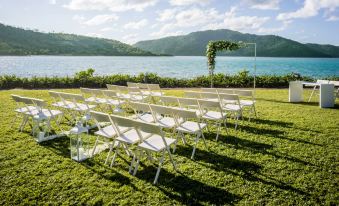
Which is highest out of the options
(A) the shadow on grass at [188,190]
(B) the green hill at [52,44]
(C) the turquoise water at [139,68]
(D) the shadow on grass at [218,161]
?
(B) the green hill at [52,44]

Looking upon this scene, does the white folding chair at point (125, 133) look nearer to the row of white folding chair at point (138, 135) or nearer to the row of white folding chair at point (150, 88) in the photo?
the row of white folding chair at point (138, 135)

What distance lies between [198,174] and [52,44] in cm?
8916

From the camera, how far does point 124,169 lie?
4.26 meters

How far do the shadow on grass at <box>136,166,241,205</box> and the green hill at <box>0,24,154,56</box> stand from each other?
3169 inches

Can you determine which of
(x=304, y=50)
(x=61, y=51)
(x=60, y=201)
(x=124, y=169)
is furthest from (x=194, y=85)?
(x=304, y=50)

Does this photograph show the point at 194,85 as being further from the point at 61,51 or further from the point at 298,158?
the point at 61,51

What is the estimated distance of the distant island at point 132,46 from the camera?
7581cm

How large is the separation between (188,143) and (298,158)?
6.66 ft

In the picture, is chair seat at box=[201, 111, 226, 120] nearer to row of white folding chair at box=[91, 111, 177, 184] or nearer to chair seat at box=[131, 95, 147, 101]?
row of white folding chair at box=[91, 111, 177, 184]

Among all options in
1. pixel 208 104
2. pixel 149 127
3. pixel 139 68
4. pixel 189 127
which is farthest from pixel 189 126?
pixel 139 68

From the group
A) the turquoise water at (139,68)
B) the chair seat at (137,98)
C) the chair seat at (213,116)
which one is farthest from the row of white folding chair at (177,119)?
the turquoise water at (139,68)

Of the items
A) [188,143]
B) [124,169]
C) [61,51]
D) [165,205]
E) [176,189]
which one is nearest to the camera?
[165,205]

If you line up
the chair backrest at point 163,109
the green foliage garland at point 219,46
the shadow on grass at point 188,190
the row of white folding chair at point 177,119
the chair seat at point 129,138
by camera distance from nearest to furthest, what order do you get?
the shadow on grass at point 188,190 → the chair seat at point 129,138 → the row of white folding chair at point 177,119 → the chair backrest at point 163,109 → the green foliage garland at point 219,46

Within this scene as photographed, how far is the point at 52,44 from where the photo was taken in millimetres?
83000
